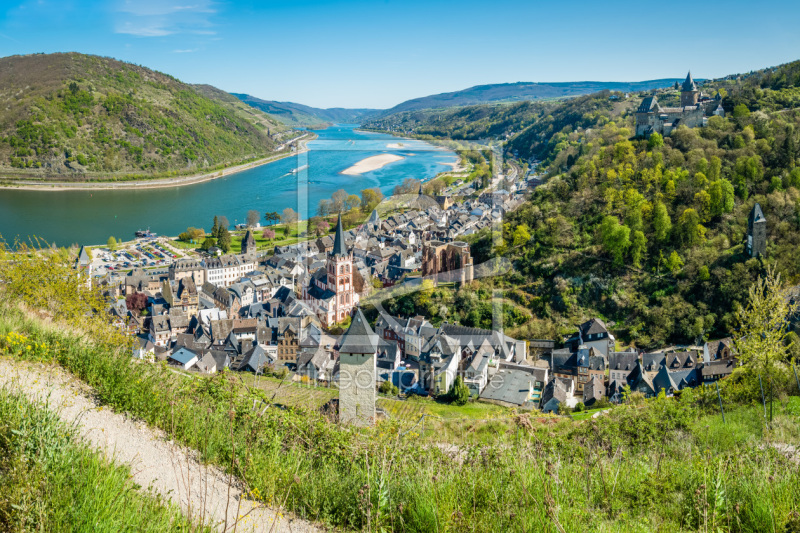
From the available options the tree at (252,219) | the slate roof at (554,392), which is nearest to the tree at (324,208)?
the tree at (252,219)

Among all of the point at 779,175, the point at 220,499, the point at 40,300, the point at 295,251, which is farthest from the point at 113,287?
the point at 779,175

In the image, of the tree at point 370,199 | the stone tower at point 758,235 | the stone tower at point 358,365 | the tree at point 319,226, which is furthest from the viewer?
the tree at point 319,226

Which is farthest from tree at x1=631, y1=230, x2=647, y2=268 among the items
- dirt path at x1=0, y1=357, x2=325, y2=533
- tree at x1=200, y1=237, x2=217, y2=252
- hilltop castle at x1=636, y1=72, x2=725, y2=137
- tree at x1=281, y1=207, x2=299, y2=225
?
tree at x1=281, y1=207, x2=299, y2=225

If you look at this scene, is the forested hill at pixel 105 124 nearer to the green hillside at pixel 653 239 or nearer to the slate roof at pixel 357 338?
the green hillside at pixel 653 239

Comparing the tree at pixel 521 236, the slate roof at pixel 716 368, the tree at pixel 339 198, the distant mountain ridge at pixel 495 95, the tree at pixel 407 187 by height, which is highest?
the distant mountain ridge at pixel 495 95

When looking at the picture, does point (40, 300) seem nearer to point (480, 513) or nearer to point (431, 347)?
point (480, 513)

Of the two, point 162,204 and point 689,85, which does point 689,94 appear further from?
point 162,204
